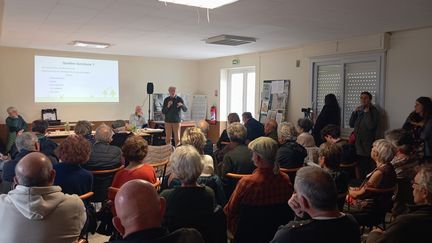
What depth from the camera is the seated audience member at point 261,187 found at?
101 inches

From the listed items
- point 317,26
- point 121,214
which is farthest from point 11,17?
point 121,214

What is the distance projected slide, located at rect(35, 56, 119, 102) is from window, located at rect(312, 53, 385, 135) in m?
5.32

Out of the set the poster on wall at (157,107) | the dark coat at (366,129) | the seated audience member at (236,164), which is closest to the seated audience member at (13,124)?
the poster on wall at (157,107)

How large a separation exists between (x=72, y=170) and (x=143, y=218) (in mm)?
1696

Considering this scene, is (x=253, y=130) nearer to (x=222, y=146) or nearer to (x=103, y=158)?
(x=222, y=146)

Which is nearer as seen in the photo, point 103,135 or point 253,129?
point 103,135

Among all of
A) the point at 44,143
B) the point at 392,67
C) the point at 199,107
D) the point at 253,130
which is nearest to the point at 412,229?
the point at 44,143

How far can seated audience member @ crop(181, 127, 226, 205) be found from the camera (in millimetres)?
2715

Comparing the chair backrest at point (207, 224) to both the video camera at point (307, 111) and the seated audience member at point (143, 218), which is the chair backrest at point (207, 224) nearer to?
the seated audience member at point (143, 218)

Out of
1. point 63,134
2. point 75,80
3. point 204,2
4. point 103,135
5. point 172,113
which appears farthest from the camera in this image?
point 75,80

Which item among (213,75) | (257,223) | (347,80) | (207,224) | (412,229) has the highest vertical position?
(213,75)

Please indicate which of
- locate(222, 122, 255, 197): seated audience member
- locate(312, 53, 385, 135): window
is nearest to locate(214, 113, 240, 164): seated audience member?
locate(222, 122, 255, 197): seated audience member

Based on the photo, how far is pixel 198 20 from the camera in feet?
17.4

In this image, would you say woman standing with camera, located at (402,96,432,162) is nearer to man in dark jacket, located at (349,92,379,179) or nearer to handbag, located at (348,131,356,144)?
man in dark jacket, located at (349,92,379,179)
